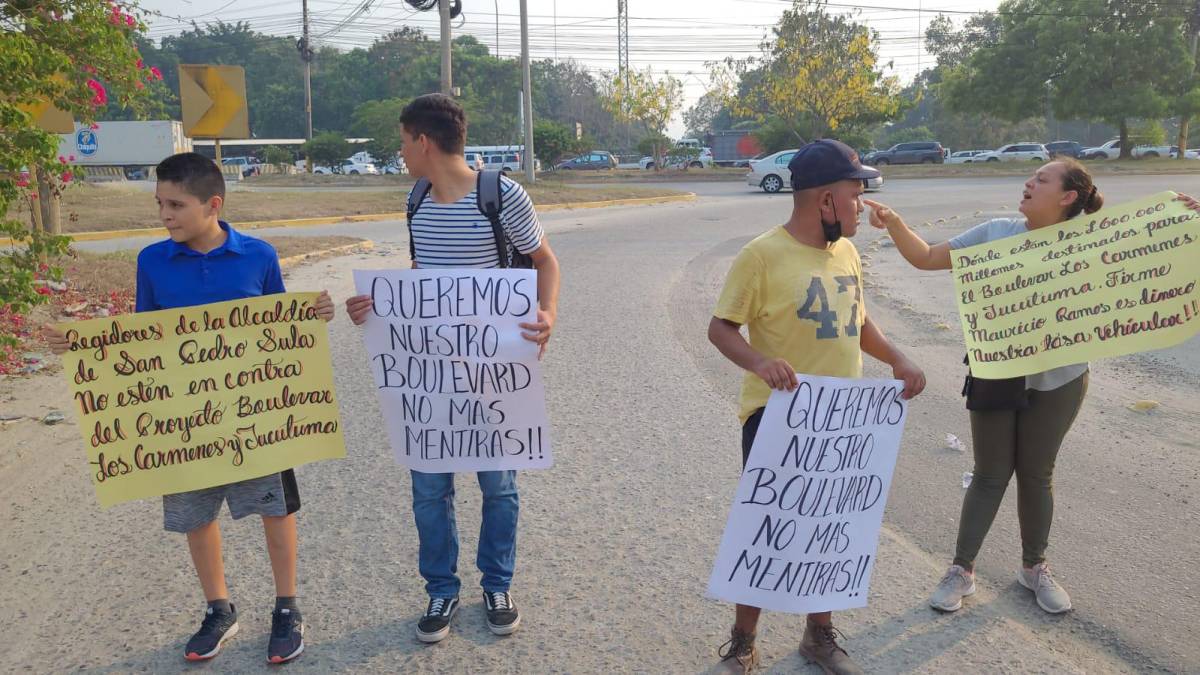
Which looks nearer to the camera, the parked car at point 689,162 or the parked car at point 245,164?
the parked car at point 689,162

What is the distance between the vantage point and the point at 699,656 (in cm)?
340

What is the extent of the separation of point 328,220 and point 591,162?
34.3 meters

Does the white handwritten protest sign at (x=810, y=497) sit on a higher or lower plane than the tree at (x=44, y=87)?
lower

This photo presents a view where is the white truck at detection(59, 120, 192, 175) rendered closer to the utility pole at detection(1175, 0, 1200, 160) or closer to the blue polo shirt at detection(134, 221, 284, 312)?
the utility pole at detection(1175, 0, 1200, 160)

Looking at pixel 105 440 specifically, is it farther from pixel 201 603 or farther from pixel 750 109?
pixel 750 109

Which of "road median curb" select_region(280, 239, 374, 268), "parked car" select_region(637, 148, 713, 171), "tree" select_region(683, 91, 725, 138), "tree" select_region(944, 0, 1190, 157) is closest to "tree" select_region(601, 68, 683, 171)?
"parked car" select_region(637, 148, 713, 171)

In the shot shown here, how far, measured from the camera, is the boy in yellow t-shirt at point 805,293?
3.02m

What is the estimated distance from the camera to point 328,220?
21.2 metres

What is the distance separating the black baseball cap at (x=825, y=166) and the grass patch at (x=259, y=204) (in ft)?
54.3

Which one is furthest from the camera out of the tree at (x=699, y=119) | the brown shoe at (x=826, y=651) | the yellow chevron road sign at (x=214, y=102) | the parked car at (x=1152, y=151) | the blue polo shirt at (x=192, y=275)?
the tree at (x=699, y=119)

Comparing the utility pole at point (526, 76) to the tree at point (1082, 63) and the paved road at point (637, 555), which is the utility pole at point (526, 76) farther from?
the tree at point (1082, 63)

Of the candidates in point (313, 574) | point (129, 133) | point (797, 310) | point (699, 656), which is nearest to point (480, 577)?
point (313, 574)

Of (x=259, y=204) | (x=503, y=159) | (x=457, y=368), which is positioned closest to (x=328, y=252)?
(x=259, y=204)

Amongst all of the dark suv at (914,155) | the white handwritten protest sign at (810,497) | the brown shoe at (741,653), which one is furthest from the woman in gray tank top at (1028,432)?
the dark suv at (914,155)
